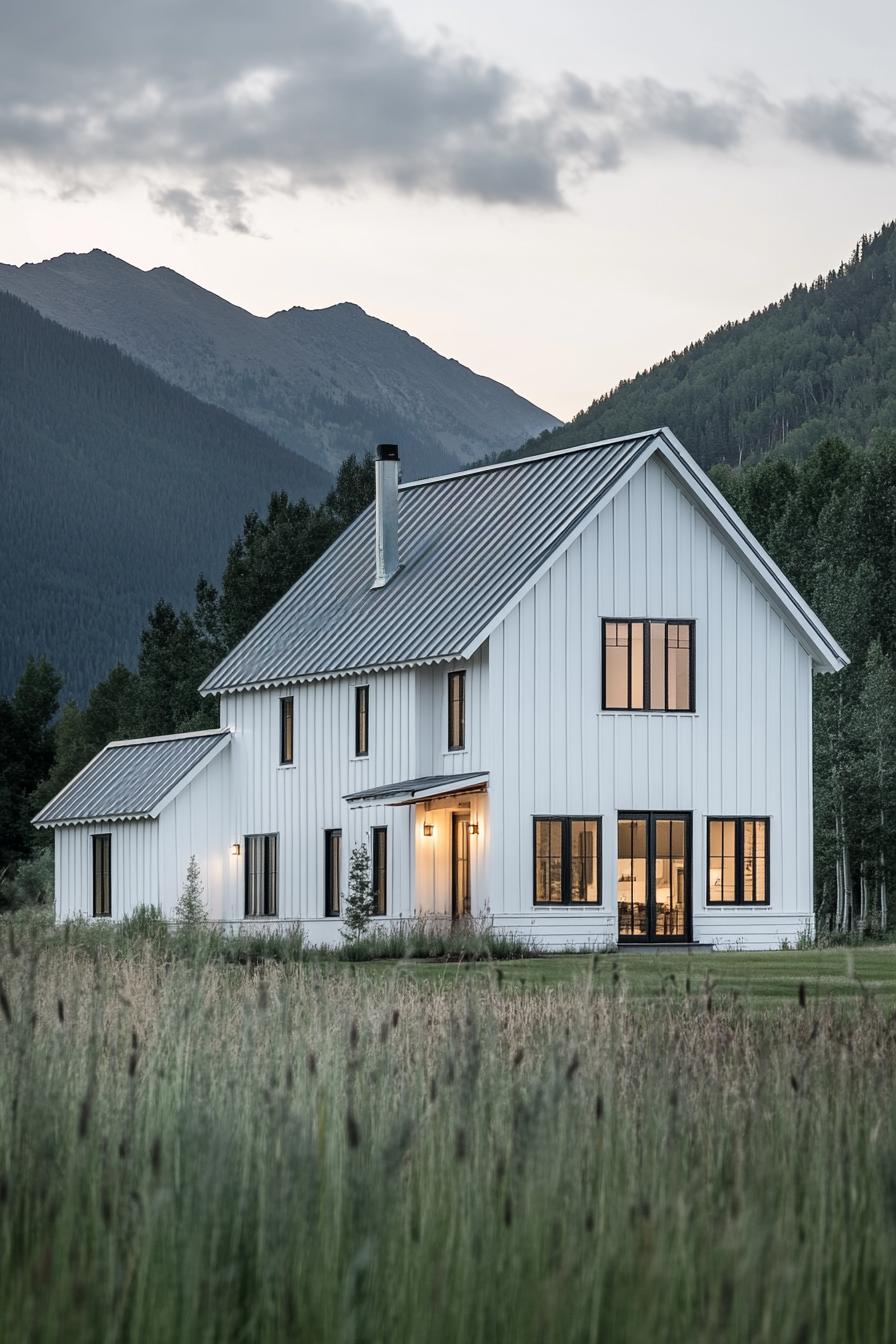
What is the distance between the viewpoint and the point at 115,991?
13.7 metres

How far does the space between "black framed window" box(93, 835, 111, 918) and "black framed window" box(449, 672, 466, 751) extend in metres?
10.0

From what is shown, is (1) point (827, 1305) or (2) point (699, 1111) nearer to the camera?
(1) point (827, 1305)

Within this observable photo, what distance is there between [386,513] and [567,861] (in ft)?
26.7

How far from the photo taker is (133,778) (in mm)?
42438

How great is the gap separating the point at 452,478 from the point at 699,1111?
31.3 metres

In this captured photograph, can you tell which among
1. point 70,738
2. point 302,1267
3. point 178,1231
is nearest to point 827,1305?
point 302,1267

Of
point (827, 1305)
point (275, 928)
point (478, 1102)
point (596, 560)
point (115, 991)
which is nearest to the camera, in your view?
point (827, 1305)

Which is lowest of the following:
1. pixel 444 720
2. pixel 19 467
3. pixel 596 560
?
pixel 444 720

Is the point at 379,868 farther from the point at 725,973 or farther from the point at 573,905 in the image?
the point at 725,973

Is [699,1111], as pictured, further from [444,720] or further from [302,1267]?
[444,720]

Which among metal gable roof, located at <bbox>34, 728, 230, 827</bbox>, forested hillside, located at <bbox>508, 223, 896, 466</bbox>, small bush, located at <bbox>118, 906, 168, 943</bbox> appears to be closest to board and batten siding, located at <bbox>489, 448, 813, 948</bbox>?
small bush, located at <bbox>118, 906, 168, 943</bbox>

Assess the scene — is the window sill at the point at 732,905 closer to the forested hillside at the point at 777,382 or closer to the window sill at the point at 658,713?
the window sill at the point at 658,713

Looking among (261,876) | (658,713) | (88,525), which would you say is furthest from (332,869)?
(88,525)

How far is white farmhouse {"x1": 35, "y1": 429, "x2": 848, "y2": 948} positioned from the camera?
33688 mm
